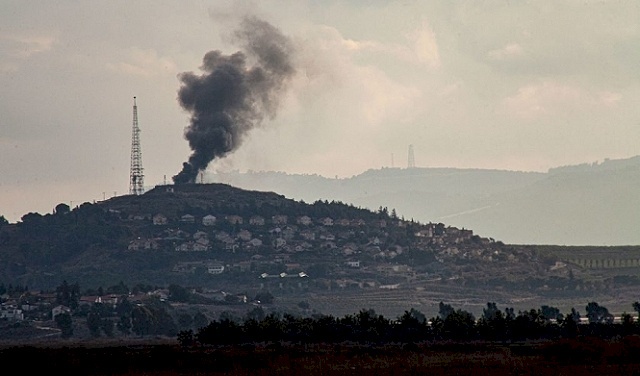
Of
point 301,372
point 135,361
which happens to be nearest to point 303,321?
point 135,361

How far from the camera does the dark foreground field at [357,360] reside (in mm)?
110812

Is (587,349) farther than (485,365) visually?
Yes

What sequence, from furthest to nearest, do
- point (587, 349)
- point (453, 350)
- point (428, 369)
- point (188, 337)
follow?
point (188, 337) < point (453, 350) < point (587, 349) < point (428, 369)

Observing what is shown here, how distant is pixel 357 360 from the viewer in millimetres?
123500

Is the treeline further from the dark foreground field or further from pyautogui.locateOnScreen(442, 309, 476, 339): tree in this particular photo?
the dark foreground field

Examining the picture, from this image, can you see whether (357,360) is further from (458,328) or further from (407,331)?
(458,328)

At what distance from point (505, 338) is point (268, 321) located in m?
25.9

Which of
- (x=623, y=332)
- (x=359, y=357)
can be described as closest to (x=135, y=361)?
(x=359, y=357)

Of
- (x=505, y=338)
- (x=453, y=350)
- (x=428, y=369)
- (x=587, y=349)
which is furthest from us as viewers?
(x=505, y=338)

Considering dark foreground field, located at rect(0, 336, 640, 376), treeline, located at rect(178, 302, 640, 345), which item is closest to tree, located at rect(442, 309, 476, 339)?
treeline, located at rect(178, 302, 640, 345)

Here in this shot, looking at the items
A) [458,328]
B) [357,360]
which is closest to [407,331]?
[458,328]

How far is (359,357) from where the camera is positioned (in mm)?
127438

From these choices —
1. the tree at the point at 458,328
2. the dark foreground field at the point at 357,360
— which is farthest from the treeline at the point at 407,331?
the dark foreground field at the point at 357,360

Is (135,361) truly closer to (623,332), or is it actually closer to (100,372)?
(100,372)
